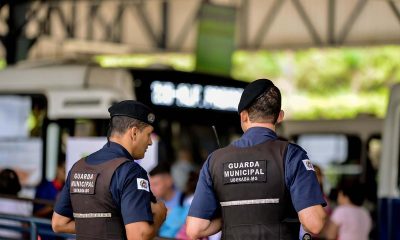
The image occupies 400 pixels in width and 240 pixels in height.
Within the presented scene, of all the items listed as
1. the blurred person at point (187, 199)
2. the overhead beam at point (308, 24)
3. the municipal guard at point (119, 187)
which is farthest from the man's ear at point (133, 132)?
the overhead beam at point (308, 24)

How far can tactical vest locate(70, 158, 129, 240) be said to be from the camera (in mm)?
5613

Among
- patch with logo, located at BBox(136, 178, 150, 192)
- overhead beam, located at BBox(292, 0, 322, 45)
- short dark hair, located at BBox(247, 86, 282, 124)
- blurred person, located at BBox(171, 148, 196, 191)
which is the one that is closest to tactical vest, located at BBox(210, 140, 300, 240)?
short dark hair, located at BBox(247, 86, 282, 124)

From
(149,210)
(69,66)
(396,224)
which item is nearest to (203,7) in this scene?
(69,66)

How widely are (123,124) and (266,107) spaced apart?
831 millimetres

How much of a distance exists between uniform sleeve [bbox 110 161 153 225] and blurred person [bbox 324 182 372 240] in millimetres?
5751

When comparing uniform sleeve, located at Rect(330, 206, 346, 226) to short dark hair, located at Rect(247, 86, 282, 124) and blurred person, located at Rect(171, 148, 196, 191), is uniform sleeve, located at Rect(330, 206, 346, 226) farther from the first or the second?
short dark hair, located at Rect(247, 86, 282, 124)

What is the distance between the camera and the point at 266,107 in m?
5.28

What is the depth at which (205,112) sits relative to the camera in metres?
14.8

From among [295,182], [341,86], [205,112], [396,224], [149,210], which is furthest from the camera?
[341,86]

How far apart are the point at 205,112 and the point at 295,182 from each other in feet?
31.9

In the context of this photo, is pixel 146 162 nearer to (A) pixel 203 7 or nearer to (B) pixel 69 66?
(B) pixel 69 66

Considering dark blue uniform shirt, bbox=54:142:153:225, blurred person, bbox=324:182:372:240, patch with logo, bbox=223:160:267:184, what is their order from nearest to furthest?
patch with logo, bbox=223:160:267:184 → dark blue uniform shirt, bbox=54:142:153:225 → blurred person, bbox=324:182:372:240

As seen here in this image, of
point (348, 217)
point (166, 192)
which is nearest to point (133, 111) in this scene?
point (166, 192)

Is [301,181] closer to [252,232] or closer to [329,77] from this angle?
[252,232]
